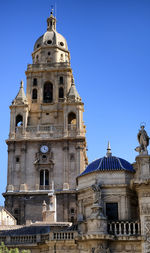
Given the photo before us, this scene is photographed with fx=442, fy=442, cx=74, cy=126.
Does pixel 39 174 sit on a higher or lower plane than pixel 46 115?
lower

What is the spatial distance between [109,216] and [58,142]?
31819 millimetres

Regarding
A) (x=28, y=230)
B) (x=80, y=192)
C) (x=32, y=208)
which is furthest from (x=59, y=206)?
(x=80, y=192)

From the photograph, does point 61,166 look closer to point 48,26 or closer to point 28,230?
point 28,230

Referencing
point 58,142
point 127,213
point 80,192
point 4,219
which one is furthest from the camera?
point 58,142

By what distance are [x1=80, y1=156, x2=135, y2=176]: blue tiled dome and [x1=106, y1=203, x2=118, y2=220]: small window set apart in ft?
8.84

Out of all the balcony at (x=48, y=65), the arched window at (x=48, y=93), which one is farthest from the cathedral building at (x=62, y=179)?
the balcony at (x=48, y=65)

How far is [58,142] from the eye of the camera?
64.0 m

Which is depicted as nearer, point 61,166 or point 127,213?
point 127,213

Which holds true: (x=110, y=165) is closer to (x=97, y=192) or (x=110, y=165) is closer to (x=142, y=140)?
(x=97, y=192)

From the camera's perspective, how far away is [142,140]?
108 feet

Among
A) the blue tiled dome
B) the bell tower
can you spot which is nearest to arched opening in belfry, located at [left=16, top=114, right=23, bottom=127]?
the bell tower

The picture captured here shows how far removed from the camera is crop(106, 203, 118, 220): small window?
1292 inches

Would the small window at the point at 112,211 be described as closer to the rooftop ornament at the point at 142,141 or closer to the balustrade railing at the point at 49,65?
the rooftop ornament at the point at 142,141

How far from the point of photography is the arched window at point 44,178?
203 ft
